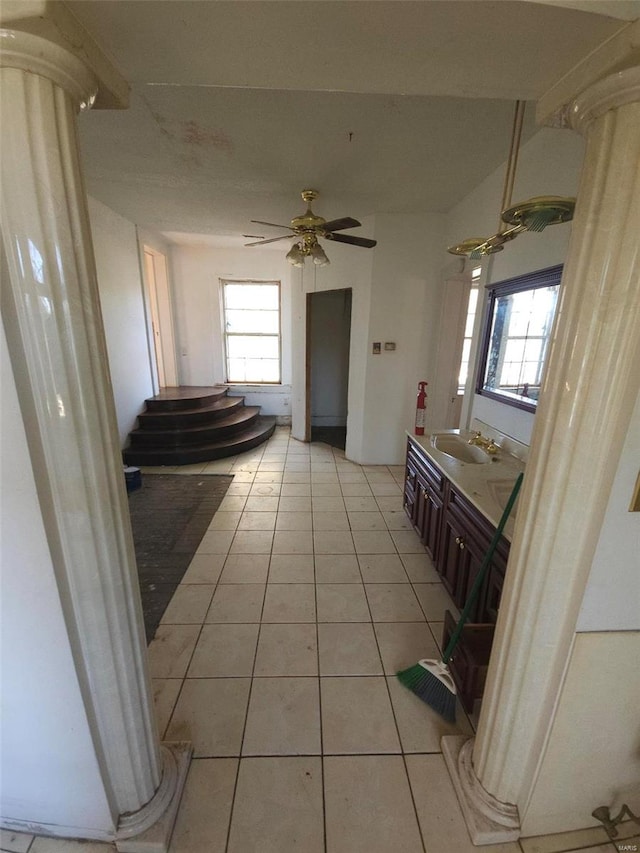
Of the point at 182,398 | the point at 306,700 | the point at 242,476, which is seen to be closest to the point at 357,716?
the point at 306,700

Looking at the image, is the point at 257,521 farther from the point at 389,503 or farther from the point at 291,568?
the point at 389,503

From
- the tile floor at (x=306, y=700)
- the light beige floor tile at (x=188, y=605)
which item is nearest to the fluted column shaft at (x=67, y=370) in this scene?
the tile floor at (x=306, y=700)

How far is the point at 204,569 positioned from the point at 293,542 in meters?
0.69

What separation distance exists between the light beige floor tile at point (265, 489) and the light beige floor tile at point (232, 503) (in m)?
0.12

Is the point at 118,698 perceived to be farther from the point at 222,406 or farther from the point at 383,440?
the point at 222,406

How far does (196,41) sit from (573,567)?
157cm

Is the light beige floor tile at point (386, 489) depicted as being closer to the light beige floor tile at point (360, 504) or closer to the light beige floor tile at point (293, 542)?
the light beige floor tile at point (360, 504)

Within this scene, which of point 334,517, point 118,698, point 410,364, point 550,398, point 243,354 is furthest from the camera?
point 243,354

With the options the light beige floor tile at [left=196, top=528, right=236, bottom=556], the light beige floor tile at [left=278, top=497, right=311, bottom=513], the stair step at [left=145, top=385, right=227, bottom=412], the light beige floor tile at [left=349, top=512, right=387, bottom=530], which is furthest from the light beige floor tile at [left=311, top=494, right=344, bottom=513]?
the stair step at [left=145, top=385, right=227, bottom=412]

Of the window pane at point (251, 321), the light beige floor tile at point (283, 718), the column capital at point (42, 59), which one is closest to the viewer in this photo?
the column capital at point (42, 59)

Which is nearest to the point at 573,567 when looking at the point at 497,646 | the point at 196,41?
the point at 497,646

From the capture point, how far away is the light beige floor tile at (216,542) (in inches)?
104

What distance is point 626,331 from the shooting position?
0.75m

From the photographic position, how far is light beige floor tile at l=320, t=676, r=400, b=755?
1.39 m
